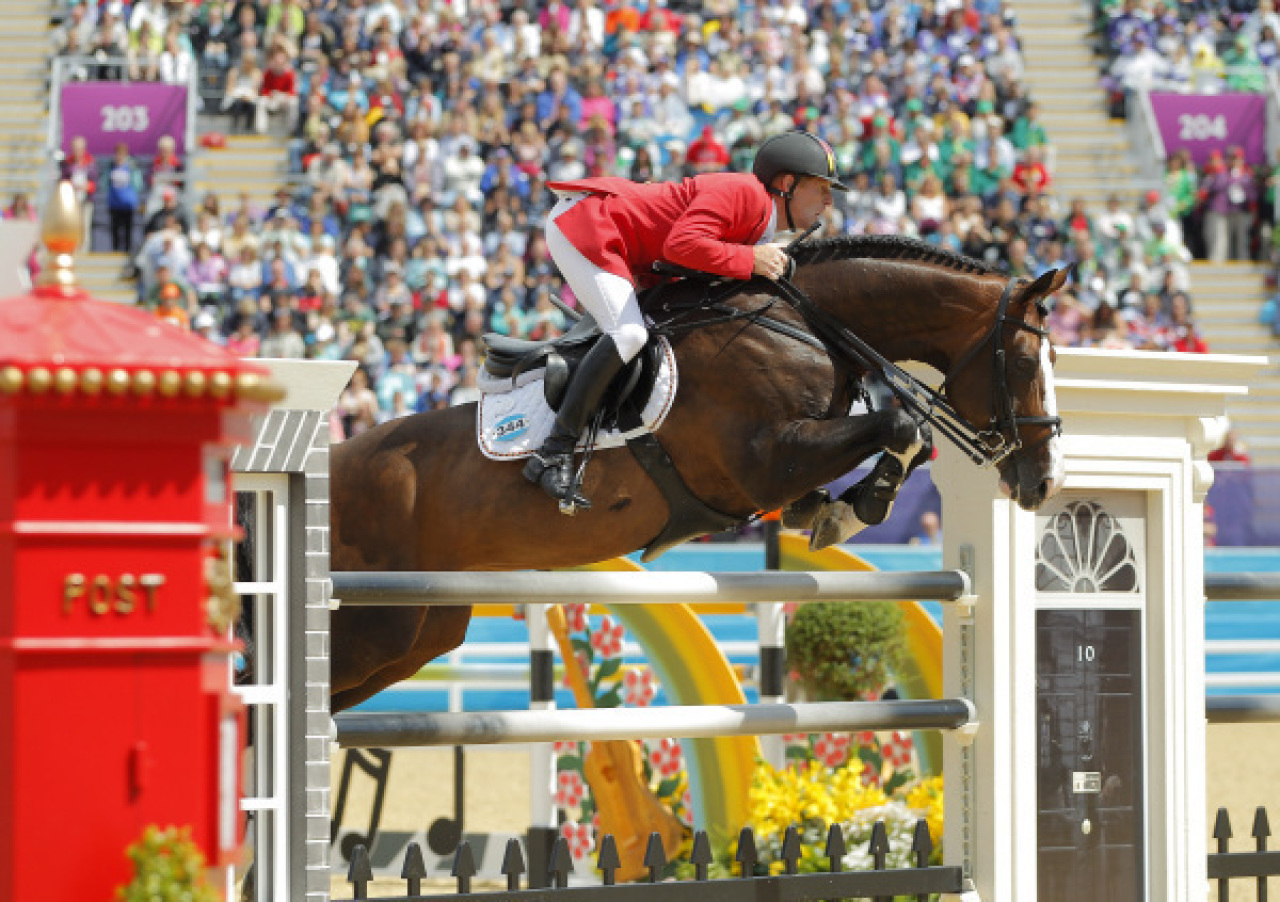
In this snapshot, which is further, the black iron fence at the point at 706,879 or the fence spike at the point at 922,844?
the fence spike at the point at 922,844

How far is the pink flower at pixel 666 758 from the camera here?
6.44 meters

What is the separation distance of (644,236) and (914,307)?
67cm

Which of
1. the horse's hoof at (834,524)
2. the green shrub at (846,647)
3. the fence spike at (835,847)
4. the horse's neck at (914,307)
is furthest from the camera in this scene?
the green shrub at (846,647)

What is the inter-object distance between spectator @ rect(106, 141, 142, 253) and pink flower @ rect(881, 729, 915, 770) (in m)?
10.2

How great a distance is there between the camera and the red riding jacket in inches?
185

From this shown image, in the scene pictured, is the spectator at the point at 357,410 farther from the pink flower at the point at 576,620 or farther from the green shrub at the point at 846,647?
the green shrub at the point at 846,647

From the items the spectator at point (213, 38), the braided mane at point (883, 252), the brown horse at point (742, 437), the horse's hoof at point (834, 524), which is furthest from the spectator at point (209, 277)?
the horse's hoof at point (834, 524)

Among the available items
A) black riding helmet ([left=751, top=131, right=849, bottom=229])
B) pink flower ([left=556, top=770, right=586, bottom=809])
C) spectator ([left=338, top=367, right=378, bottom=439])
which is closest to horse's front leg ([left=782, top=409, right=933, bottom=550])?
black riding helmet ([left=751, top=131, right=849, bottom=229])

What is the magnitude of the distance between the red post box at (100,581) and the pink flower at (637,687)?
480cm

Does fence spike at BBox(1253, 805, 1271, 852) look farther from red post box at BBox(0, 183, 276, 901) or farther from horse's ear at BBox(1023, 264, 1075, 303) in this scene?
red post box at BBox(0, 183, 276, 901)

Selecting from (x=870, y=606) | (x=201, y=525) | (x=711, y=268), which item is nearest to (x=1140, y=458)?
(x=711, y=268)

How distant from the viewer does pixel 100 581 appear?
1.83 meters

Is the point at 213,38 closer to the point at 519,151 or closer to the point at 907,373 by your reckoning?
the point at 519,151

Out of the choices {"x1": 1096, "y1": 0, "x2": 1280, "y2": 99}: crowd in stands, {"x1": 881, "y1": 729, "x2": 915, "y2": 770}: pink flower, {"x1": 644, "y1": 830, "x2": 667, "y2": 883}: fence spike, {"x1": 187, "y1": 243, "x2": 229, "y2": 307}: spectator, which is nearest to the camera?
{"x1": 644, "y1": 830, "x2": 667, "y2": 883}: fence spike
